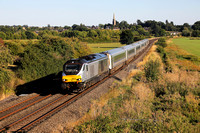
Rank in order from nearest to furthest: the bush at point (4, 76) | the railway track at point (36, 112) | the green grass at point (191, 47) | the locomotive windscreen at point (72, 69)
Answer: the railway track at point (36, 112) → the locomotive windscreen at point (72, 69) → the bush at point (4, 76) → the green grass at point (191, 47)

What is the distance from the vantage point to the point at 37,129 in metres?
10.2

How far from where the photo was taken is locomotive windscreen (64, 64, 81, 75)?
15294 millimetres

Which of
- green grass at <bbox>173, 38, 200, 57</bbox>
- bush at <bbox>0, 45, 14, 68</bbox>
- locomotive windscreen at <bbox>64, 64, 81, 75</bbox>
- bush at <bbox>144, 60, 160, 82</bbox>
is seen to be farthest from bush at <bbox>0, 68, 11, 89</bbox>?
green grass at <bbox>173, 38, 200, 57</bbox>

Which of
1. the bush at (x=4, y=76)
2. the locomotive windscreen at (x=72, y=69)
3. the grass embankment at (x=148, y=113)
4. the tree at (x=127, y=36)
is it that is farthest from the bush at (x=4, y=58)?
the tree at (x=127, y=36)

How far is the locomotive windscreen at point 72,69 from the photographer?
1529 centimetres

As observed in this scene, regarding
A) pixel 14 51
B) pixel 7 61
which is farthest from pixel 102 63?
pixel 14 51

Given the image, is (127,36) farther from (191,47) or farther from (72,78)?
(72,78)

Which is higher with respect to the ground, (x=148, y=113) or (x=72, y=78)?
(x=72, y=78)

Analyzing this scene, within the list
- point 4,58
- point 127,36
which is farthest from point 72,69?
point 127,36

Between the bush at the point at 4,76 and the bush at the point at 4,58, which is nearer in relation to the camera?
the bush at the point at 4,76

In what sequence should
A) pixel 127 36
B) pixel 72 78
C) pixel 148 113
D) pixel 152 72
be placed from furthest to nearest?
pixel 127 36
pixel 152 72
pixel 72 78
pixel 148 113

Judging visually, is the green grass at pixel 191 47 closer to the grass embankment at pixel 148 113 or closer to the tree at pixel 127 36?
the tree at pixel 127 36

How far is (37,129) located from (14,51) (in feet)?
131

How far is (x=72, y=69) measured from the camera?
15562 millimetres
